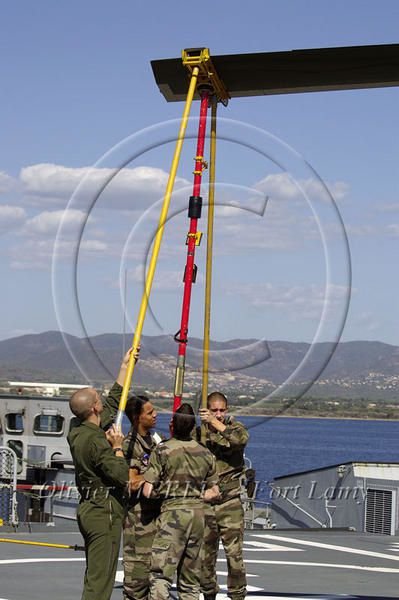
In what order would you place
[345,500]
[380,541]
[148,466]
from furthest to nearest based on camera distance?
[345,500] → [380,541] → [148,466]

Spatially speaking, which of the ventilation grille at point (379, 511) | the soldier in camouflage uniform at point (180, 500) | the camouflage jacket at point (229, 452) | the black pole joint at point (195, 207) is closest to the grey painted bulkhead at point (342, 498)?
the ventilation grille at point (379, 511)

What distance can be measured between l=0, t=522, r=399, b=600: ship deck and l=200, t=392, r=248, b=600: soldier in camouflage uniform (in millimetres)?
972

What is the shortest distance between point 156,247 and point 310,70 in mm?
1943

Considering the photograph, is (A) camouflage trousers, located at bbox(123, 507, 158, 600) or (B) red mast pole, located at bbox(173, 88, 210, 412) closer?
(B) red mast pole, located at bbox(173, 88, 210, 412)

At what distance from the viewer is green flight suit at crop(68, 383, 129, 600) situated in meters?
8.52

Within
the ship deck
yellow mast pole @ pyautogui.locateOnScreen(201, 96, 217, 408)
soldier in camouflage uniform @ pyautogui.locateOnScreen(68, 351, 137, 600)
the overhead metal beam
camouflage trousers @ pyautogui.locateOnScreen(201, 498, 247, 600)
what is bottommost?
the ship deck

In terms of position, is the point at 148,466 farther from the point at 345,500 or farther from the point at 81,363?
the point at 345,500

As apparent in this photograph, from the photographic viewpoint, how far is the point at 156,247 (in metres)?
8.89

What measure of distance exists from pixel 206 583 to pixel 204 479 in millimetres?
1616

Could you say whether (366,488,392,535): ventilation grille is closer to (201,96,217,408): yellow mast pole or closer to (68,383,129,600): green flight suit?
(201,96,217,408): yellow mast pole

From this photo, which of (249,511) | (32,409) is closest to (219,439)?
(249,511)

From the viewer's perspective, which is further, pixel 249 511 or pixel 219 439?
pixel 249 511

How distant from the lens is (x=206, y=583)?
34.6ft

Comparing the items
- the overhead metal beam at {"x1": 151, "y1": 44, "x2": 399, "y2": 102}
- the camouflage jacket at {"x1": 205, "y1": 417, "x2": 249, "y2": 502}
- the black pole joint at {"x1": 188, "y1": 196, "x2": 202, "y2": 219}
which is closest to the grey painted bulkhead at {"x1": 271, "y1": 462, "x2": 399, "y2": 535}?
the camouflage jacket at {"x1": 205, "y1": 417, "x2": 249, "y2": 502}
